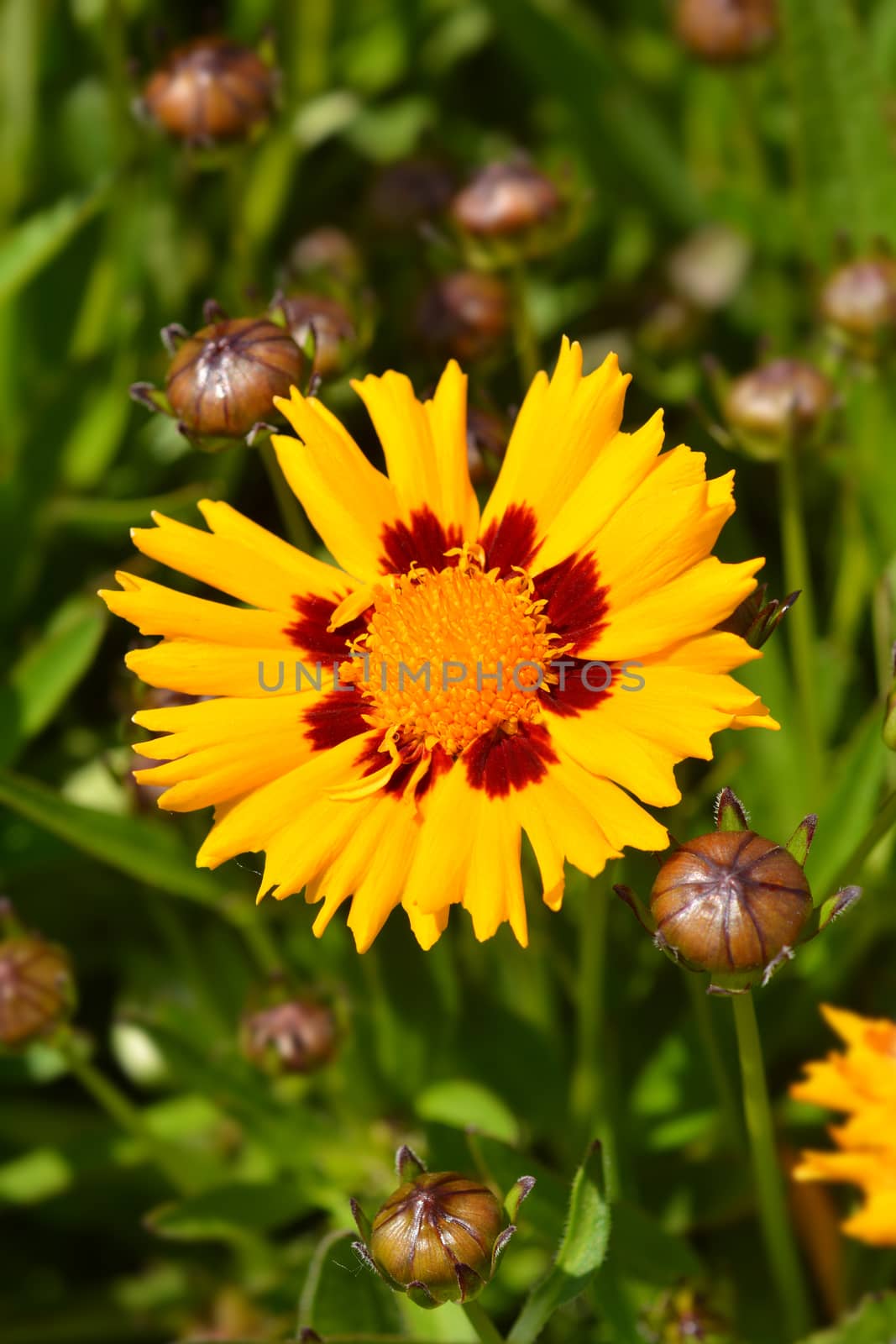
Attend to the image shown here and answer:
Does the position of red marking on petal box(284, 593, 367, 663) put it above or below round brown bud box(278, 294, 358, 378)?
below

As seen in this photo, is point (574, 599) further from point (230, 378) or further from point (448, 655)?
point (230, 378)

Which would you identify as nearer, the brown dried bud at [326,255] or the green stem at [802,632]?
the green stem at [802,632]

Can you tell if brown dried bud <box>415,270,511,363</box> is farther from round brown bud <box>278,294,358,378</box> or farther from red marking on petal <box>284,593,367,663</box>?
red marking on petal <box>284,593,367,663</box>

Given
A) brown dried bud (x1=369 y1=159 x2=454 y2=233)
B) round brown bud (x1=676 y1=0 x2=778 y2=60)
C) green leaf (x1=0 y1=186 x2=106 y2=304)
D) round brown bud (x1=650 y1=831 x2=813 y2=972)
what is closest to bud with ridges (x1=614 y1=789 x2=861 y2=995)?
round brown bud (x1=650 y1=831 x2=813 y2=972)

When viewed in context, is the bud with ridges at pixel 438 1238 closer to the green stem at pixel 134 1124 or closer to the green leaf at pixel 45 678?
the green stem at pixel 134 1124

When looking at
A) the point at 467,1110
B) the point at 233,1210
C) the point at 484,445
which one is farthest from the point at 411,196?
the point at 233,1210

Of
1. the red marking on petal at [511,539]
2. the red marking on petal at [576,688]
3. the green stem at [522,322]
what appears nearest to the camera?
the red marking on petal at [576,688]

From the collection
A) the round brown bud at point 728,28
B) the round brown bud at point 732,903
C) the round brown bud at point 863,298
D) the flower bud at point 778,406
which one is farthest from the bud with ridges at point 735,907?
the round brown bud at point 728,28
